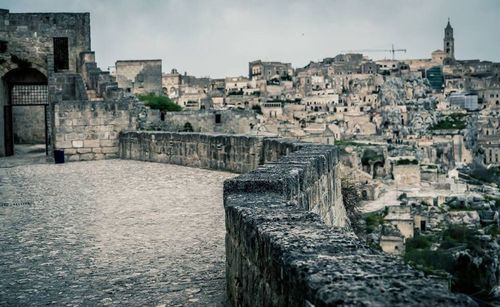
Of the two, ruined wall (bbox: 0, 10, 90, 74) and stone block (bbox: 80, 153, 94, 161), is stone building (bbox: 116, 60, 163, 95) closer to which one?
ruined wall (bbox: 0, 10, 90, 74)

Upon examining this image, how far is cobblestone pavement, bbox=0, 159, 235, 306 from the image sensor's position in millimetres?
4962

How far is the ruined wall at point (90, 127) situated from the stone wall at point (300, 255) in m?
8.92

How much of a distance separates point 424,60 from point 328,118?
281ft

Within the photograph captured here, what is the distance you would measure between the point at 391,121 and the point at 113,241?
11692cm

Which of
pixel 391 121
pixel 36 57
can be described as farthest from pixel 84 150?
pixel 391 121

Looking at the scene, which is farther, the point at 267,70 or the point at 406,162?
the point at 267,70

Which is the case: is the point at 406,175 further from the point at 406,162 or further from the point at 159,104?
the point at 159,104

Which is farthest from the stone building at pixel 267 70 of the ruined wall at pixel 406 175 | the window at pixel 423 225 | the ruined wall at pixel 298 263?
the ruined wall at pixel 298 263

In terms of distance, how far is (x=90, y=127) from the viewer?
16078 mm

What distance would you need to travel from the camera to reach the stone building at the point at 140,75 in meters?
36.7

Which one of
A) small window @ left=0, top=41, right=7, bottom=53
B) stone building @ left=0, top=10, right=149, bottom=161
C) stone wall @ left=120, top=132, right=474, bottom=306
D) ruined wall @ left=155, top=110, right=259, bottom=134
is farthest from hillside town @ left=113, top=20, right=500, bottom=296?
stone wall @ left=120, top=132, right=474, bottom=306

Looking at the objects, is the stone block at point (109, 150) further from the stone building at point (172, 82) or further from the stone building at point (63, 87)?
the stone building at point (172, 82)

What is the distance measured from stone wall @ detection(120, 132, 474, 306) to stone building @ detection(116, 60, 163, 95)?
2906 cm

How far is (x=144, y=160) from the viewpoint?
A: 15.2 meters
